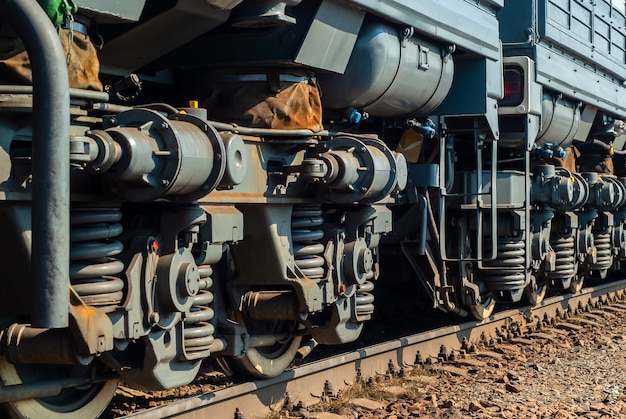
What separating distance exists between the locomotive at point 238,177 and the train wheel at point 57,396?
14 mm

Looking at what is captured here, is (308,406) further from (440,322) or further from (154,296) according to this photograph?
(440,322)

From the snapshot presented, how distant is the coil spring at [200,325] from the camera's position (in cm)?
546

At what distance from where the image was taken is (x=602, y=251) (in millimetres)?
13578

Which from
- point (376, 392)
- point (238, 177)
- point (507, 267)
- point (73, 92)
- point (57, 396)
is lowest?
point (376, 392)

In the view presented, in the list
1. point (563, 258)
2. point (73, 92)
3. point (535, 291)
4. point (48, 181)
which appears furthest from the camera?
point (563, 258)

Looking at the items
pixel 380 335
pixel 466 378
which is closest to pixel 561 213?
pixel 380 335

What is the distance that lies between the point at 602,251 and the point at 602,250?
0.11 ft

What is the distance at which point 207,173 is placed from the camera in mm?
4945

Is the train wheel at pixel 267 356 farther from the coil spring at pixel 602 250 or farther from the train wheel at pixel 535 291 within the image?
the coil spring at pixel 602 250

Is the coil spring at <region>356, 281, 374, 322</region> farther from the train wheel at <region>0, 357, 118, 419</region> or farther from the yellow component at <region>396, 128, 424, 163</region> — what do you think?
the train wheel at <region>0, 357, 118, 419</region>

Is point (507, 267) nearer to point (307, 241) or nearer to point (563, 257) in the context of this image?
point (563, 257)

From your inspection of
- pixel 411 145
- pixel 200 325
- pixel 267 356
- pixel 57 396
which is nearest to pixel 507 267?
pixel 411 145

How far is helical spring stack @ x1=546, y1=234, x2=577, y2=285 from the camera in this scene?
1187 cm

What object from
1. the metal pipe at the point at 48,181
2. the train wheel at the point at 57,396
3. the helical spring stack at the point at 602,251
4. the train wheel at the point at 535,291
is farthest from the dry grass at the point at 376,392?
the helical spring stack at the point at 602,251
